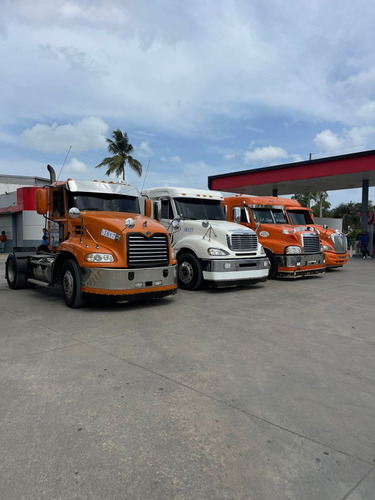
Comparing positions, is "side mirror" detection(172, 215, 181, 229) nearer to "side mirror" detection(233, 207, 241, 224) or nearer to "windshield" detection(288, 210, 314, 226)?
"side mirror" detection(233, 207, 241, 224)

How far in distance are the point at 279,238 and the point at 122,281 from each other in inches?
249

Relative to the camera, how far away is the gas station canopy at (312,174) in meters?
19.5

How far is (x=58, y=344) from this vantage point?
522cm

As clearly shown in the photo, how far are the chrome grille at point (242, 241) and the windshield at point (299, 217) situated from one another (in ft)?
12.1

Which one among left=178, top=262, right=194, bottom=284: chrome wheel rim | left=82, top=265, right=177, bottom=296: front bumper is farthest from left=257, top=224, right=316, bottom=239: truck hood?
left=82, top=265, right=177, bottom=296: front bumper

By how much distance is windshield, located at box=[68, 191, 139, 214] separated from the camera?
8.10 metres

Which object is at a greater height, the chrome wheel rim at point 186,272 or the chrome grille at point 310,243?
the chrome grille at point 310,243

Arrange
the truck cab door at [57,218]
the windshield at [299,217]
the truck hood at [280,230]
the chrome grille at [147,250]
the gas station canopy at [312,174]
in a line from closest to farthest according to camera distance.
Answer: the chrome grille at [147,250] < the truck cab door at [57,218] < the truck hood at [280,230] < the windshield at [299,217] < the gas station canopy at [312,174]

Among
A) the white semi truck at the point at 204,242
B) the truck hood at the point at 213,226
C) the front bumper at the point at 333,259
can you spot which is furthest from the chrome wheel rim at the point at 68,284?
the front bumper at the point at 333,259

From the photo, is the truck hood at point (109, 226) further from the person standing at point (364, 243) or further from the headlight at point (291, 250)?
the person standing at point (364, 243)

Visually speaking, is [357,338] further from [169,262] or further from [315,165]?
[315,165]

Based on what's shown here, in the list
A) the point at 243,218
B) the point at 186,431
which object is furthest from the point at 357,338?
the point at 243,218

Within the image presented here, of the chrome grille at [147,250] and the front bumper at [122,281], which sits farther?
the chrome grille at [147,250]

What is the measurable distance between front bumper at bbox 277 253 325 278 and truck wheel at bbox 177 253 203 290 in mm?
3279
